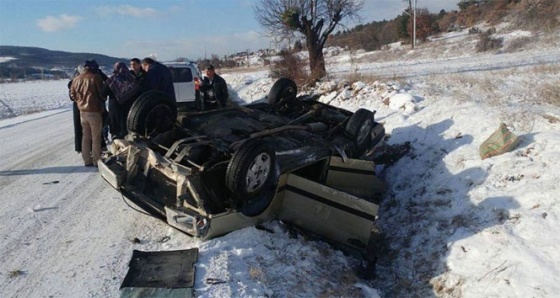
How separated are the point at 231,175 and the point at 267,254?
32.9 inches

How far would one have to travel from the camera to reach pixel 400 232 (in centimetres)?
523

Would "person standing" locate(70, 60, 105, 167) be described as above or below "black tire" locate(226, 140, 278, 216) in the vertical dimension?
above

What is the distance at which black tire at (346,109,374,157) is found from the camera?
6047 mm

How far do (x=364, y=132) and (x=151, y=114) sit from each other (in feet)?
9.60

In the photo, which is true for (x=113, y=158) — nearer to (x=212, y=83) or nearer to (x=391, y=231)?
(x=391, y=231)

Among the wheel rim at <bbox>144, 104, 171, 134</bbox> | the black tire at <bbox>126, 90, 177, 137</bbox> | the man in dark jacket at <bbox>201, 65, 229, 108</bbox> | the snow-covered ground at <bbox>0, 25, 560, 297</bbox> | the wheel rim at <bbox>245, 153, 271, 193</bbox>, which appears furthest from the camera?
the man in dark jacket at <bbox>201, 65, 229, 108</bbox>

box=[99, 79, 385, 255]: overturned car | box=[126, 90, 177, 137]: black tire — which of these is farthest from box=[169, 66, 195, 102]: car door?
box=[126, 90, 177, 137]: black tire

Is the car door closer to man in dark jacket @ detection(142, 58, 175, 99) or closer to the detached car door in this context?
man in dark jacket @ detection(142, 58, 175, 99)

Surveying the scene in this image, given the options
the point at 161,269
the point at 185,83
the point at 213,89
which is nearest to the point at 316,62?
the point at 185,83

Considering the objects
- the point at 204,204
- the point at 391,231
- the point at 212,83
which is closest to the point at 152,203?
the point at 204,204

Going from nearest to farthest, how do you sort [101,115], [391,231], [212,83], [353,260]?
[353,260]
[391,231]
[101,115]
[212,83]

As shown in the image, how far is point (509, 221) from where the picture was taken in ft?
14.1

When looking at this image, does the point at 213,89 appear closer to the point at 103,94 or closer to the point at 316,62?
the point at 103,94

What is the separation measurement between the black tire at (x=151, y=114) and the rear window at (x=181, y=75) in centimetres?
614
